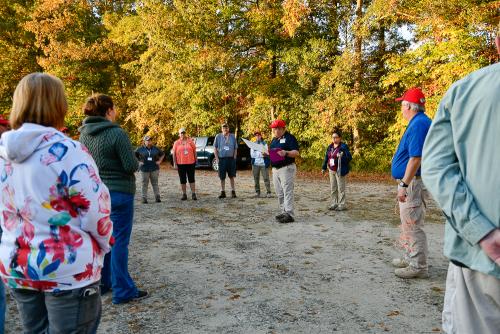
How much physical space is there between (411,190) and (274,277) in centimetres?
186

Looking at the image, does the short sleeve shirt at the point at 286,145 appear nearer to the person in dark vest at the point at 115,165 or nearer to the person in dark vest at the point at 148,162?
the person in dark vest at the point at 115,165

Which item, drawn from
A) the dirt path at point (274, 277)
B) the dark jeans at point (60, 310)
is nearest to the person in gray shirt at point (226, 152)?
the dirt path at point (274, 277)

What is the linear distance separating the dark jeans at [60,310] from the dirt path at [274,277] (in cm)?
174

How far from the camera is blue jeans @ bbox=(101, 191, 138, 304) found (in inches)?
158

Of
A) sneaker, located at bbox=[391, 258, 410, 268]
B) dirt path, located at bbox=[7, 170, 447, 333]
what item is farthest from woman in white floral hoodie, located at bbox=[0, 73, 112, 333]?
sneaker, located at bbox=[391, 258, 410, 268]

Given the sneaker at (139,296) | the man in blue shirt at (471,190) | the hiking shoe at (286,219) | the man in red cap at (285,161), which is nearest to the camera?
the man in blue shirt at (471,190)

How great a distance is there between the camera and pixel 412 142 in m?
4.29

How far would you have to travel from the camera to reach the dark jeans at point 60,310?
6.13 feet

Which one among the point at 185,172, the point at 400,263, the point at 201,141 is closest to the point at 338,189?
the point at 400,263

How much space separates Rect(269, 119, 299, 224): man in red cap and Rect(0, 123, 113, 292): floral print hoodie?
5774 mm

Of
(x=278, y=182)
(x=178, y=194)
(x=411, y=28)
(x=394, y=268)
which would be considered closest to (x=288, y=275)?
(x=394, y=268)

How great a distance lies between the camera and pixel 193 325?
12.1 feet

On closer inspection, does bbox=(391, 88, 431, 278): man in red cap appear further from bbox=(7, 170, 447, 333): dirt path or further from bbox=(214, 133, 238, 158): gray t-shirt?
bbox=(214, 133, 238, 158): gray t-shirt

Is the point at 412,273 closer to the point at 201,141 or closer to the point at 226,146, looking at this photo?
the point at 226,146
